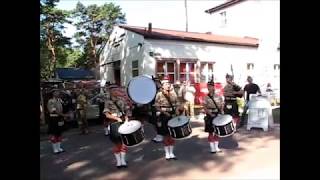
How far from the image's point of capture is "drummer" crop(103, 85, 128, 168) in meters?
3.79

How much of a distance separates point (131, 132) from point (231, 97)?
72.1 inches

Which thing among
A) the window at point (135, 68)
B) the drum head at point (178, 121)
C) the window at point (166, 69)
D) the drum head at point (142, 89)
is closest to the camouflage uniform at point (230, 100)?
the drum head at point (178, 121)

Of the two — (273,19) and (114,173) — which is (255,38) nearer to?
(273,19)

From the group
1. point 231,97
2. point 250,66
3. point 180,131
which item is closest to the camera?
point 180,131

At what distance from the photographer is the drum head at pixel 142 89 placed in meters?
3.84

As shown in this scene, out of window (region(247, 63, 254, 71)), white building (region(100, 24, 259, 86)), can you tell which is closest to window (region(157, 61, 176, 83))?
white building (region(100, 24, 259, 86))

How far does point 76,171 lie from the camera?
3711 millimetres

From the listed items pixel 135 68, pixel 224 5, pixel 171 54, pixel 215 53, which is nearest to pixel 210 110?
pixel 215 53

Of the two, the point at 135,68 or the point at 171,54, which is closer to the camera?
the point at 135,68

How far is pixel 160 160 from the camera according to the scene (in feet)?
13.3

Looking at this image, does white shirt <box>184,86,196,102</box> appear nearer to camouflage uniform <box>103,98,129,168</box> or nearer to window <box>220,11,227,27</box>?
camouflage uniform <box>103,98,129,168</box>

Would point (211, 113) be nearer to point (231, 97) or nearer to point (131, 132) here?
point (231, 97)

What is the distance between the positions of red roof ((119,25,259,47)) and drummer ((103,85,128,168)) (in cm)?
77
